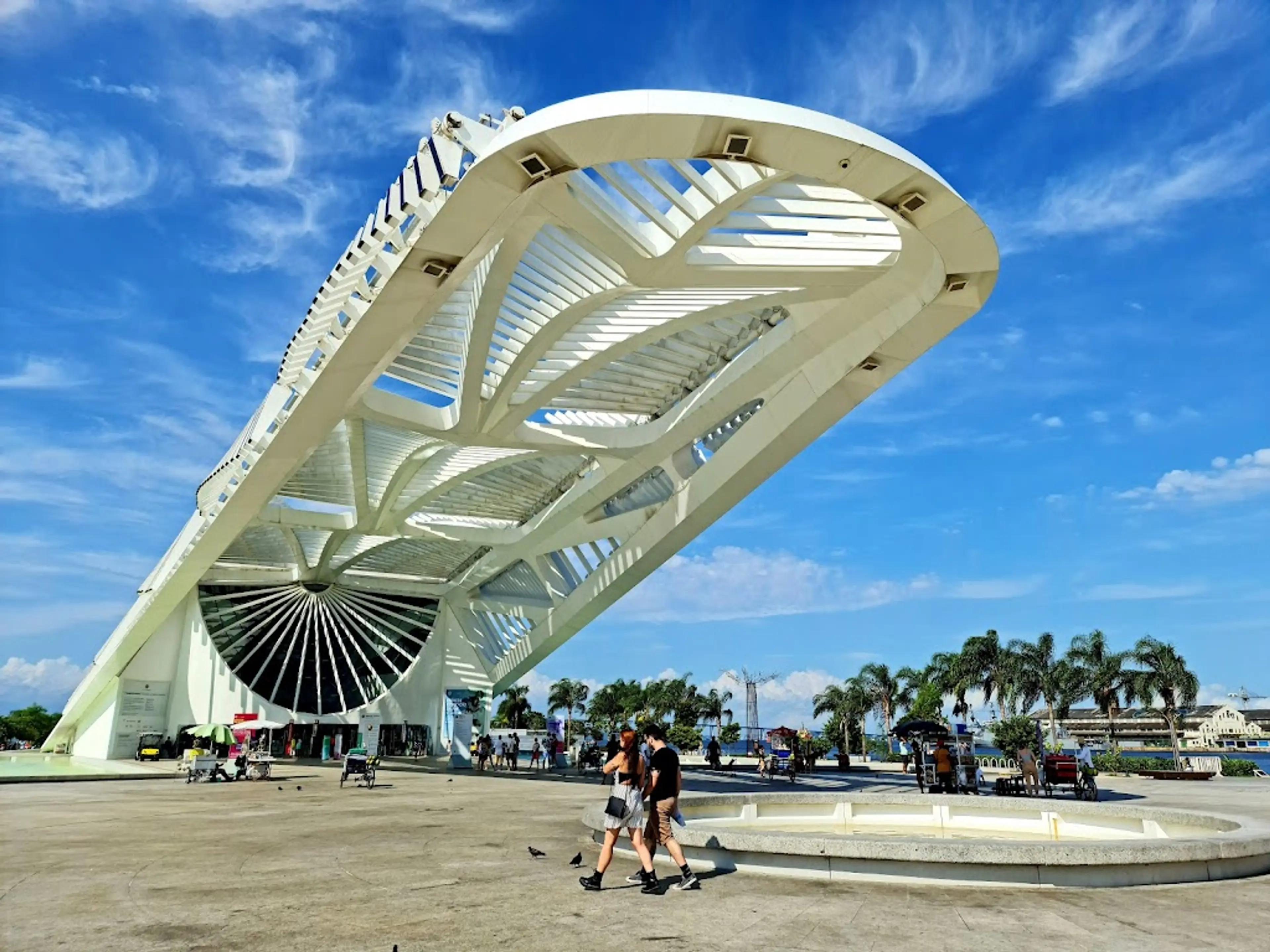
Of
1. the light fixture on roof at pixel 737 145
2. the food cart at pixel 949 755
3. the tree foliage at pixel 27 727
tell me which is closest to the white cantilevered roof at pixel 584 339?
the light fixture on roof at pixel 737 145

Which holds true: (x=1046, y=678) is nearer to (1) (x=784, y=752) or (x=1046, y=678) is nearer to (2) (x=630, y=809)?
(1) (x=784, y=752)

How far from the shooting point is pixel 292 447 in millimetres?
19719

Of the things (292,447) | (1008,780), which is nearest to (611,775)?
(1008,780)

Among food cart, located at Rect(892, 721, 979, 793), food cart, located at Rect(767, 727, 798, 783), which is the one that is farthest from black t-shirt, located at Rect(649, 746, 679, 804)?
food cart, located at Rect(767, 727, 798, 783)

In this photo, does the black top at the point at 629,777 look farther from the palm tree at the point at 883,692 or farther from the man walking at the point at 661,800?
the palm tree at the point at 883,692

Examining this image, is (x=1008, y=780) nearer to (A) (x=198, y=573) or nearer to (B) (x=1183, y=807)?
(B) (x=1183, y=807)

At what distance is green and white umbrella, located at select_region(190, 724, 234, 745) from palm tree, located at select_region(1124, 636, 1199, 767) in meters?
47.7

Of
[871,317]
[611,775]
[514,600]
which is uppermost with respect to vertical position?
[871,317]

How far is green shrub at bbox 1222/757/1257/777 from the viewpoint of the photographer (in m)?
31.3

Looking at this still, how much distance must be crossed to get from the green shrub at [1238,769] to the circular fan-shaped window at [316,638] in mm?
33339

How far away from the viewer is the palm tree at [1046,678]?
54.9 m

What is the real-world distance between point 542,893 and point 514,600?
Answer: 3031 cm

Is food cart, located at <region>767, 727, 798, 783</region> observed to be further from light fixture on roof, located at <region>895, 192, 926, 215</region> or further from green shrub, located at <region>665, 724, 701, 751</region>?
green shrub, located at <region>665, 724, 701, 751</region>

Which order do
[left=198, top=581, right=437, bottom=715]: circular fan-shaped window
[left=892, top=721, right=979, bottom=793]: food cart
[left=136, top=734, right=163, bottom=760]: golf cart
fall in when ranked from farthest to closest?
[left=198, top=581, right=437, bottom=715]: circular fan-shaped window, [left=136, top=734, right=163, bottom=760]: golf cart, [left=892, top=721, right=979, bottom=793]: food cart
